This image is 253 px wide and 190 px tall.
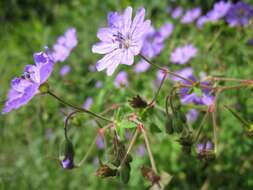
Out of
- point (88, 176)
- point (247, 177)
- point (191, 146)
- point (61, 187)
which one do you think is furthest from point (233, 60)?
point (61, 187)

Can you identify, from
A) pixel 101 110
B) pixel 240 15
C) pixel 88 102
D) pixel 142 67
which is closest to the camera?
pixel 101 110

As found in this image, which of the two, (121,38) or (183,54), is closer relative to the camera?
(121,38)

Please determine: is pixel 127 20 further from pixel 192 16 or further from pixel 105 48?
pixel 192 16

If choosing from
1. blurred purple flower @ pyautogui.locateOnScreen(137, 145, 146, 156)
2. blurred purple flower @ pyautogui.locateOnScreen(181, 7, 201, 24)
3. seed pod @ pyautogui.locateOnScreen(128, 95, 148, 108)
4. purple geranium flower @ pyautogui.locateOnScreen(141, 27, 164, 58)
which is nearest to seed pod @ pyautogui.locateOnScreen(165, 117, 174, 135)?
seed pod @ pyautogui.locateOnScreen(128, 95, 148, 108)

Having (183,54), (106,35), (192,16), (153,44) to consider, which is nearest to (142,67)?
(153,44)

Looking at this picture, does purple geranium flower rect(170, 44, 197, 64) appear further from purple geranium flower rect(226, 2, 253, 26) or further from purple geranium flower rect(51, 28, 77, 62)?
purple geranium flower rect(51, 28, 77, 62)

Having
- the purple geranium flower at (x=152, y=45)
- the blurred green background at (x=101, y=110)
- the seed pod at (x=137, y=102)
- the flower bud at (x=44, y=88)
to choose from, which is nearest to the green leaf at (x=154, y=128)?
the blurred green background at (x=101, y=110)

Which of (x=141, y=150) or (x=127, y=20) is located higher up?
(x=127, y=20)
